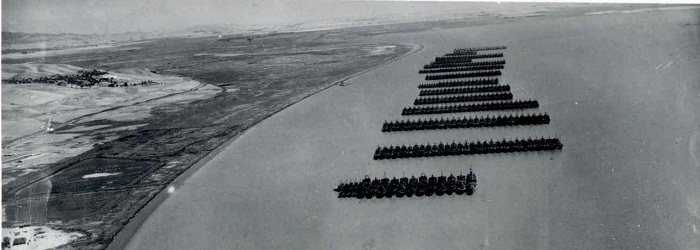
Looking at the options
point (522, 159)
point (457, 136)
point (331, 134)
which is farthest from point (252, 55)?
point (522, 159)

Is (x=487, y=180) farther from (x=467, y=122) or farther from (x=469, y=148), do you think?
(x=467, y=122)

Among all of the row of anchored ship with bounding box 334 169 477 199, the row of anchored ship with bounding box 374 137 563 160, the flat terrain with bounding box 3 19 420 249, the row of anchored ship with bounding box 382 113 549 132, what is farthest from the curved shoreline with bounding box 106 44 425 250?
the row of anchored ship with bounding box 382 113 549 132

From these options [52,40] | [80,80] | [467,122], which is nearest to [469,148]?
[467,122]

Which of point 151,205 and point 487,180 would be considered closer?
point 487,180

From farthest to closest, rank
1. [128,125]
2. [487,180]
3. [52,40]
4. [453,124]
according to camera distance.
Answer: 1. [52,40]
2. [128,125]
3. [453,124]
4. [487,180]

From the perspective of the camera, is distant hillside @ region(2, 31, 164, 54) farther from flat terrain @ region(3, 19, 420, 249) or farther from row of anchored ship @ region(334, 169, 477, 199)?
row of anchored ship @ region(334, 169, 477, 199)

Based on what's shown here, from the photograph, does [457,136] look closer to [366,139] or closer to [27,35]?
[366,139]
